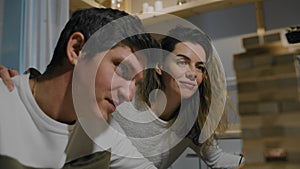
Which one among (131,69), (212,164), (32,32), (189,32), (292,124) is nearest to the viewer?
(292,124)

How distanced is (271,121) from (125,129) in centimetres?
53

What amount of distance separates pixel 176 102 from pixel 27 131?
1.08 ft

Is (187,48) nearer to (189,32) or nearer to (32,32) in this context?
(189,32)

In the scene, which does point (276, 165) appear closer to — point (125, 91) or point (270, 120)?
point (270, 120)

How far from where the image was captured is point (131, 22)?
507 mm

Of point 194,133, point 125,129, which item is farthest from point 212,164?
point 125,129

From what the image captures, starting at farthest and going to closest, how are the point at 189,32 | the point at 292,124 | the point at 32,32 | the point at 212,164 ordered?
the point at 32,32 → the point at 212,164 → the point at 189,32 → the point at 292,124

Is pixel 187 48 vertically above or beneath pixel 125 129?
above

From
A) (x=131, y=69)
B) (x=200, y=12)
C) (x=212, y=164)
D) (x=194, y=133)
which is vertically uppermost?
(x=200, y=12)

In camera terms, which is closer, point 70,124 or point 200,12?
point 70,124

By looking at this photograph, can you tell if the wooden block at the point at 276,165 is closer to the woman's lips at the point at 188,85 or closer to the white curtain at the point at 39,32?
the woman's lips at the point at 188,85

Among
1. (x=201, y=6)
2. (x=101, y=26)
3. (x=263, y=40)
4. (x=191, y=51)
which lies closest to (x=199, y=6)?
(x=201, y=6)

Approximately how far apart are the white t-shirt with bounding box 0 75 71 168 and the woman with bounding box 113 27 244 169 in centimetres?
13

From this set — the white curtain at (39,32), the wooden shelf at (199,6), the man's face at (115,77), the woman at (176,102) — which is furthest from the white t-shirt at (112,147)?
the white curtain at (39,32)
